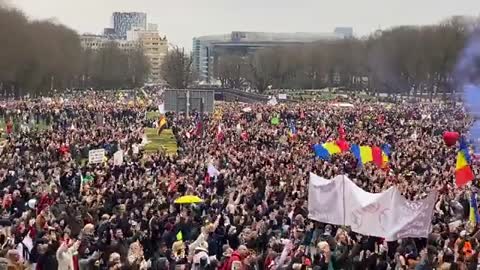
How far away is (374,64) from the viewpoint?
396ft

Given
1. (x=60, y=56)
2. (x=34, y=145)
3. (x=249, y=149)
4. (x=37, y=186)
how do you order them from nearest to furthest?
(x=37, y=186) → (x=34, y=145) → (x=249, y=149) → (x=60, y=56)

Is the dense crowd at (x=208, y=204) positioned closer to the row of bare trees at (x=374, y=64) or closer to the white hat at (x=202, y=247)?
the white hat at (x=202, y=247)

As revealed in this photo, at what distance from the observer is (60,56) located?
324ft

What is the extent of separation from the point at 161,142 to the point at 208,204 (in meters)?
26.0

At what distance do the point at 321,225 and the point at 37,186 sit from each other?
9.00 m

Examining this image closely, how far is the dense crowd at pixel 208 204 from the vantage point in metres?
13.9

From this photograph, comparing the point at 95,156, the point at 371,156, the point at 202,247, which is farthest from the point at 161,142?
the point at 202,247

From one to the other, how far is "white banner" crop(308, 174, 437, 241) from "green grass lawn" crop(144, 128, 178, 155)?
2304cm

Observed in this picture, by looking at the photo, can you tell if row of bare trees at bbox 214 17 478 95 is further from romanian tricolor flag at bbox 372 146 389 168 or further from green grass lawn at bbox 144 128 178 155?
romanian tricolor flag at bbox 372 146 389 168

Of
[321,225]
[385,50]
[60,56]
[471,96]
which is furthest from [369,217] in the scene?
[385,50]

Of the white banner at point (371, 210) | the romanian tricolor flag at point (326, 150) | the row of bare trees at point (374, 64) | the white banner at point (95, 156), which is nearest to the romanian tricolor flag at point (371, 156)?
the romanian tricolor flag at point (326, 150)

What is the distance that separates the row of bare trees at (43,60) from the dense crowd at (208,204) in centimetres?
4004

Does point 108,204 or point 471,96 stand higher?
point 471,96

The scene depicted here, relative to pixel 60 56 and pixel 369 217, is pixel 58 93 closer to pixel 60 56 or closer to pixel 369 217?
pixel 60 56
